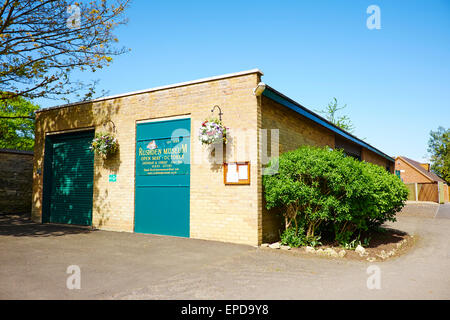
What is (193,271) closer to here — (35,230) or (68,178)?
(35,230)

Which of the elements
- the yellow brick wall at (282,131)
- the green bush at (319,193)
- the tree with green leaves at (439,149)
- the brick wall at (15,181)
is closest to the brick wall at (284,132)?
the yellow brick wall at (282,131)

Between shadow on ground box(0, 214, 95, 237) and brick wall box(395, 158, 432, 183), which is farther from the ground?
brick wall box(395, 158, 432, 183)

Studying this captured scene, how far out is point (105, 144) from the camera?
377 inches

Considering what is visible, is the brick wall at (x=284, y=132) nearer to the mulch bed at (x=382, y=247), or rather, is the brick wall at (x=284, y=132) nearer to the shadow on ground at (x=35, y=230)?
the mulch bed at (x=382, y=247)

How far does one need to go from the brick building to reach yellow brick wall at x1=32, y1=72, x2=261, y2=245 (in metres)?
0.02

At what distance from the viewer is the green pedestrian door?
862 centimetres

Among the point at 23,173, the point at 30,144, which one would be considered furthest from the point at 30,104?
the point at 23,173

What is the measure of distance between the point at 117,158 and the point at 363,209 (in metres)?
7.05

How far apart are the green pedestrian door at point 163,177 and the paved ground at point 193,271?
65 centimetres

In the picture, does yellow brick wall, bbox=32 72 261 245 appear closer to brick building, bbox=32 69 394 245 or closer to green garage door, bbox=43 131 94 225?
brick building, bbox=32 69 394 245

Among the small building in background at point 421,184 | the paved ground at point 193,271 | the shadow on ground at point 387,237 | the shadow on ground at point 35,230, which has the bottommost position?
the shadow on ground at point 387,237

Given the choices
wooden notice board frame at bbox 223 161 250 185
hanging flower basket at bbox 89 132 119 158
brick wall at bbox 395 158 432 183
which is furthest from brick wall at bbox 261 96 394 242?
brick wall at bbox 395 158 432 183

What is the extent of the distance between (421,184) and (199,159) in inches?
1240

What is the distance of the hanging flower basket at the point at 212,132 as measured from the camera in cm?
768
